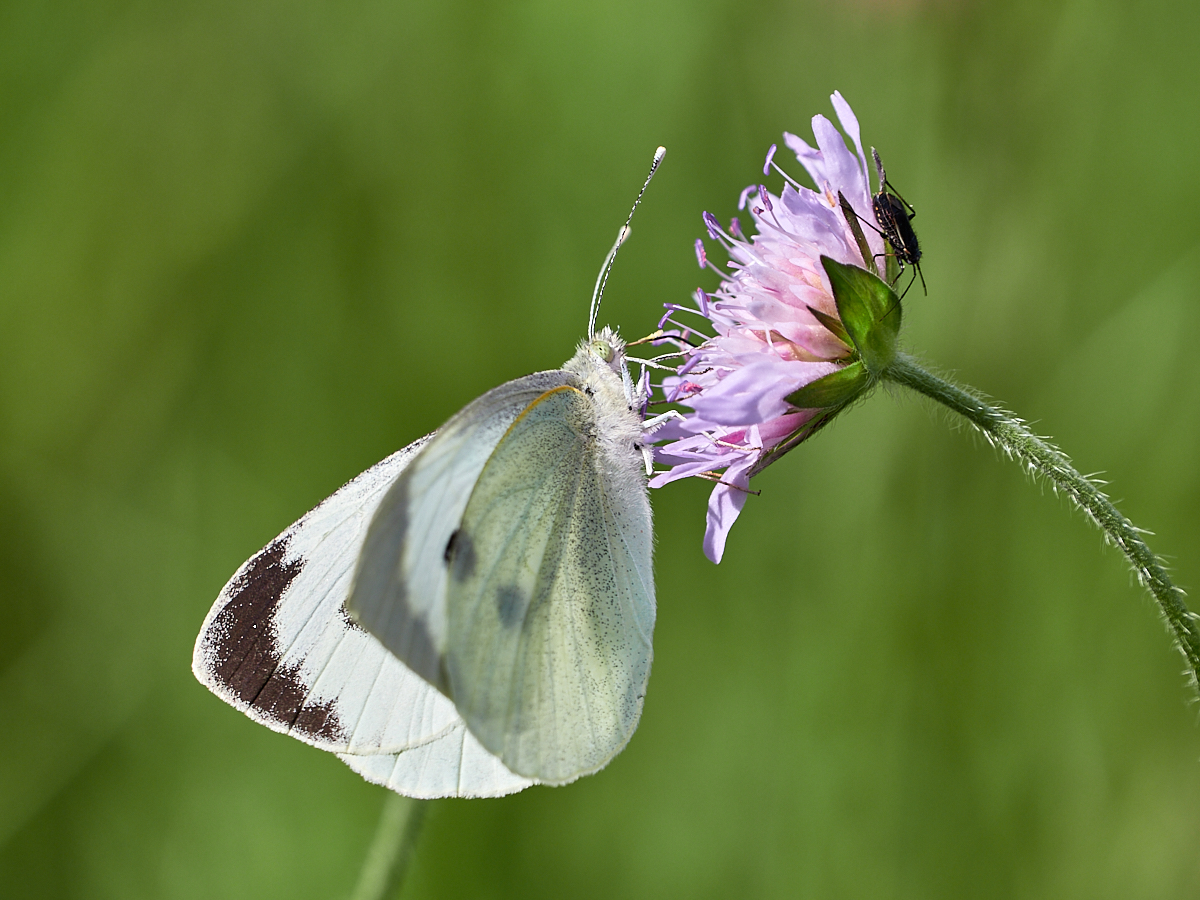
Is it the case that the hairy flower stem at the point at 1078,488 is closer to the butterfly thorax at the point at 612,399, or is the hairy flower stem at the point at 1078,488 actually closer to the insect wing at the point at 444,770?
the butterfly thorax at the point at 612,399

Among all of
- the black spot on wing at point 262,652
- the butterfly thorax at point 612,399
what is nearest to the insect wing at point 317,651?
the black spot on wing at point 262,652

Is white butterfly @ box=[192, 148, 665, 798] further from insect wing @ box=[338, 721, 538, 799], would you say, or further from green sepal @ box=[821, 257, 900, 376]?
green sepal @ box=[821, 257, 900, 376]

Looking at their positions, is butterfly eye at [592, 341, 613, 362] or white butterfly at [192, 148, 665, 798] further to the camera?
butterfly eye at [592, 341, 613, 362]

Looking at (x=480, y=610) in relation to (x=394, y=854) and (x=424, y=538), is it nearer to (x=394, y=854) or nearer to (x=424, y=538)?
(x=424, y=538)

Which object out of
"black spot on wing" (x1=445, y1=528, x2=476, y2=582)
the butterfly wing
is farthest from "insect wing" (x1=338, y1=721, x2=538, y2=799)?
"black spot on wing" (x1=445, y1=528, x2=476, y2=582)

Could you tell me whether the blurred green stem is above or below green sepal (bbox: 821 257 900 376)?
below

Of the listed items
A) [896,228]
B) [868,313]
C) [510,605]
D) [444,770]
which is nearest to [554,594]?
[510,605]

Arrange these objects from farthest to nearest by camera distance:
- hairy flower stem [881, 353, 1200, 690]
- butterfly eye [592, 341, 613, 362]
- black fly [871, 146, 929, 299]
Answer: butterfly eye [592, 341, 613, 362] < black fly [871, 146, 929, 299] < hairy flower stem [881, 353, 1200, 690]
